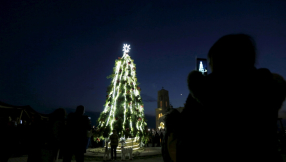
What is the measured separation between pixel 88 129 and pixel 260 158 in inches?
187

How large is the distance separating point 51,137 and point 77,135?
2.19ft

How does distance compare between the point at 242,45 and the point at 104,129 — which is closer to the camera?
the point at 242,45

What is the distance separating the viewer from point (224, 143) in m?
0.93

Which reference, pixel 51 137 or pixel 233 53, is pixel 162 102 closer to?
pixel 51 137

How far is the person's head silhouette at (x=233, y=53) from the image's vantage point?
110 centimetres

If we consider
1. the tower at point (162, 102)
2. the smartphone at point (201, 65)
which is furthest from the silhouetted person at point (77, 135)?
the tower at point (162, 102)

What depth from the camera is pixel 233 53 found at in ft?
3.72

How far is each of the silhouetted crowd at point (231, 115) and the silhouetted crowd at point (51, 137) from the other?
13.7ft

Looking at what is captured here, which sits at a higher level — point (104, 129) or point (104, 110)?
point (104, 110)

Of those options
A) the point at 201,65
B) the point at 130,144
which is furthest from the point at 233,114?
the point at 130,144

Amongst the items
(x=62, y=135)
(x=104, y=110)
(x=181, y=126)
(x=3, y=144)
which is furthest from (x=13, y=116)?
(x=181, y=126)

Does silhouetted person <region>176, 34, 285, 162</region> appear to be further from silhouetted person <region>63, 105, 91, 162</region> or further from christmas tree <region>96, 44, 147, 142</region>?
christmas tree <region>96, 44, 147, 142</region>

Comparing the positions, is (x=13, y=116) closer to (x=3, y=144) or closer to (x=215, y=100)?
(x=3, y=144)

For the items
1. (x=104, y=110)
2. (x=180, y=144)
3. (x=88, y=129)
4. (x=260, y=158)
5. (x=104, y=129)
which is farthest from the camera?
(x=104, y=110)
